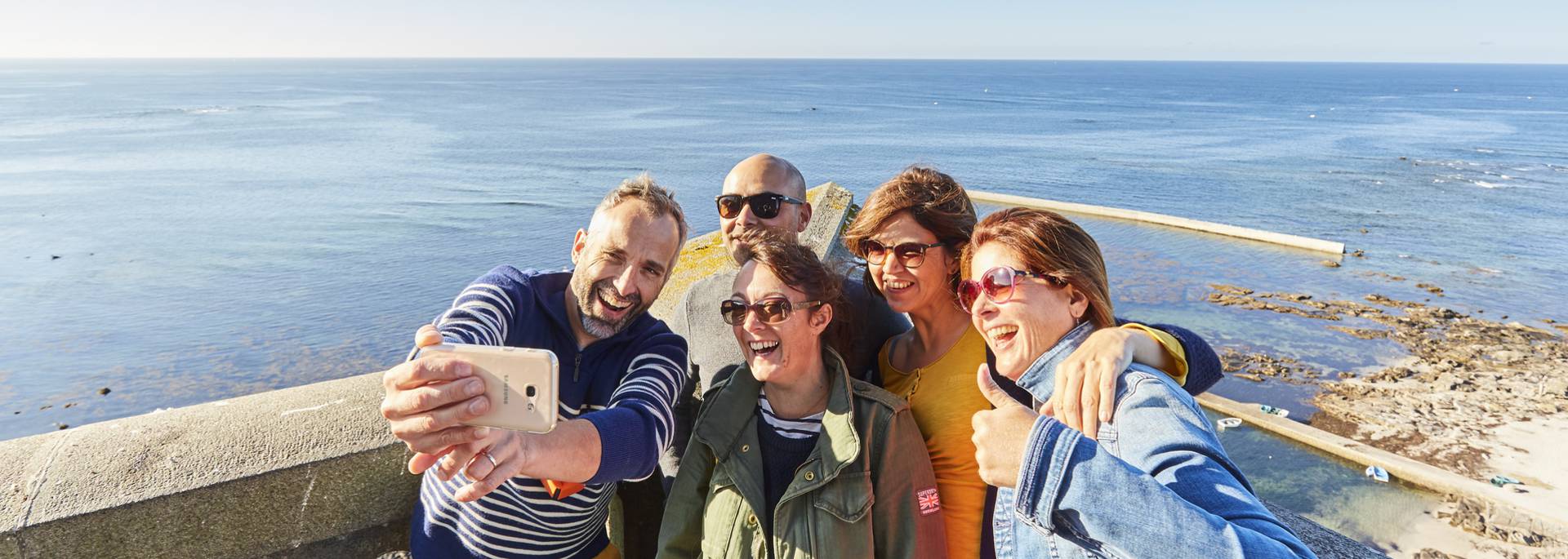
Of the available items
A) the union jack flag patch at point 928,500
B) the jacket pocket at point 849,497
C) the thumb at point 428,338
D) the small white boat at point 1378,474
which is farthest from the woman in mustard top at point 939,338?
the small white boat at point 1378,474

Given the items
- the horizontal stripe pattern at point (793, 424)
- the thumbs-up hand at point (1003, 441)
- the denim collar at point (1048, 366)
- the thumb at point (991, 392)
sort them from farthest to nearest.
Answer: the horizontal stripe pattern at point (793, 424)
the denim collar at point (1048, 366)
the thumb at point (991, 392)
the thumbs-up hand at point (1003, 441)

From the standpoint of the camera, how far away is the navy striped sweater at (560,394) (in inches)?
120

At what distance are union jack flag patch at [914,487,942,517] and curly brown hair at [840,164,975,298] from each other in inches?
35.9

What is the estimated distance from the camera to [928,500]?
3.04 meters

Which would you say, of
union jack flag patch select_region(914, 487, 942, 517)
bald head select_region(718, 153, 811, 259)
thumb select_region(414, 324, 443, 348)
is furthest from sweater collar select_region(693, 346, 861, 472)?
bald head select_region(718, 153, 811, 259)

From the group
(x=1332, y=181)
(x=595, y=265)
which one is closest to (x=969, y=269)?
(x=595, y=265)

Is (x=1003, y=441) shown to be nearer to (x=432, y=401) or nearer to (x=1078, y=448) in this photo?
(x=1078, y=448)

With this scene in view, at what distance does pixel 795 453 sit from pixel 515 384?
51.9 inches

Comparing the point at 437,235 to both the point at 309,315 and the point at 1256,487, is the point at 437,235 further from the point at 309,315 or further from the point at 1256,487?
the point at 1256,487

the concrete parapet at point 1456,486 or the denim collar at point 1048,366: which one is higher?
the denim collar at point 1048,366

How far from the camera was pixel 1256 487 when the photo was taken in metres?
11.8

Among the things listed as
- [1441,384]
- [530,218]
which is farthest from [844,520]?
[530,218]

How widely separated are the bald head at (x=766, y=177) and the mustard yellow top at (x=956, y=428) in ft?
5.91

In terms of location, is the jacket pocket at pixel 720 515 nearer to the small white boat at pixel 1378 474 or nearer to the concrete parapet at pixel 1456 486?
the concrete parapet at pixel 1456 486
